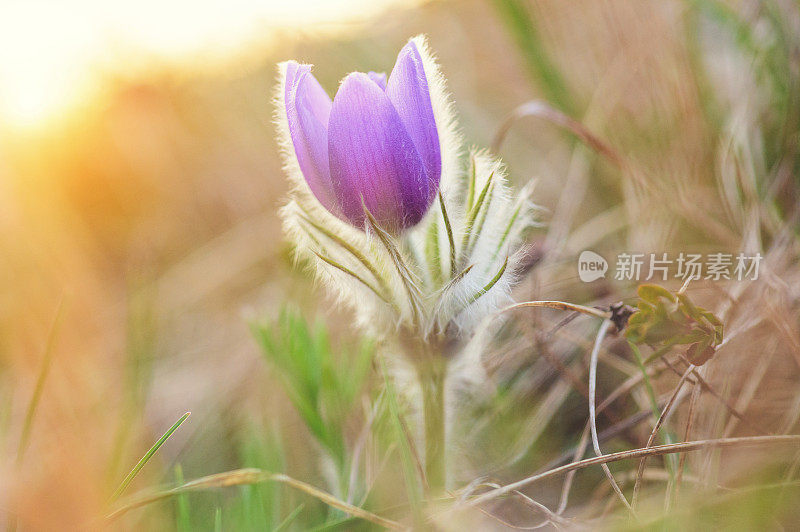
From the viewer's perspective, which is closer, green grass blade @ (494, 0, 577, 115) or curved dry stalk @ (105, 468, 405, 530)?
curved dry stalk @ (105, 468, 405, 530)

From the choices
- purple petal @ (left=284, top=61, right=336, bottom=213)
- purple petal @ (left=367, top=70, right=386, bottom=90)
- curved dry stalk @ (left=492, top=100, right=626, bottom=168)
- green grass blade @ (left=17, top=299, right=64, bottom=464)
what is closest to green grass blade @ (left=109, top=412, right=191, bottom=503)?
green grass blade @ (left=17, top=299, right=64, bottom=464)

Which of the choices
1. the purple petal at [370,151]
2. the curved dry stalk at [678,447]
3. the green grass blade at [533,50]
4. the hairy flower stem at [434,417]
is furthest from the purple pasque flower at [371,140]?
the green grass blade at [533,50]

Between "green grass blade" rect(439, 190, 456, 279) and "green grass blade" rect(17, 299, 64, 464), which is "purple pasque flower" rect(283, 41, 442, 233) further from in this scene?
"green grass blade" rect(17, 299, 64, 464)

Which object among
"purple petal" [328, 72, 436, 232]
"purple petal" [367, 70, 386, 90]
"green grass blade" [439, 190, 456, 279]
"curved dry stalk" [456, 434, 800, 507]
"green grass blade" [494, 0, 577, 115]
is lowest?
"curved dry stalk" [456, 434, 800, 507]

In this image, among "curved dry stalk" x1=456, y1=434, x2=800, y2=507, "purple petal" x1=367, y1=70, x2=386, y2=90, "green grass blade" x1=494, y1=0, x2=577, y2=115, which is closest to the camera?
"curved dry stalk" x1=456, y1=434, x2=800, y2=507

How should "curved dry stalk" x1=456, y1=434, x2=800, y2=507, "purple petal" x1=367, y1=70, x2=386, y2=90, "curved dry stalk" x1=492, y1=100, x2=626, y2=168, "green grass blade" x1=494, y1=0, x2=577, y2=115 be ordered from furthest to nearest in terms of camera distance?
"green grass blade" x1=494, y1=0, x2=577, y2=115, "curved dry stalk" x1=492, y1=100, x2=626, y2=168, "purple petal" x1=367, y1=70, x2=386, y2=90, "curved dry stalk" x1=456, y1=434, x2=800, y2=507

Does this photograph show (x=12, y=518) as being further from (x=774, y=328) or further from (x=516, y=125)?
(x=516, y=125)

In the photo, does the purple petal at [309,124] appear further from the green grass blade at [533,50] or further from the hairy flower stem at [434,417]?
the green grass blade at [533,50]
